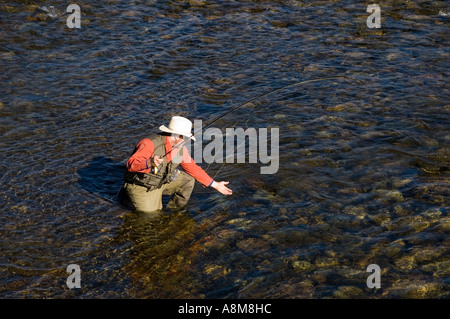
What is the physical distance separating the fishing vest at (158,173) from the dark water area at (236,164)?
54 centimetres

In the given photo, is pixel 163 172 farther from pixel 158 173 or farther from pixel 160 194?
pixel 160 194

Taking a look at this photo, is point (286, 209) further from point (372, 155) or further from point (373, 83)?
point (373, 83)

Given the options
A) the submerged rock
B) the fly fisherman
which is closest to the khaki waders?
the fly fisherman

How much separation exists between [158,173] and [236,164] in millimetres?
1860

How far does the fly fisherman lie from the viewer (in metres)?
6.68

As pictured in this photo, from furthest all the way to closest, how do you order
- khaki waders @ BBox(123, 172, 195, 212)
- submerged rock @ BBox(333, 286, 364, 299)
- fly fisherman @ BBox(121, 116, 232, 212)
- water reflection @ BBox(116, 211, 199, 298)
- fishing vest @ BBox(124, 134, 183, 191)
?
1. khaki waders @ BBox(123, 172, 195, 212)
2. fishing vest @ BBox(124, 134, 183, 191)
3. fly fisherman @ BBox(121, 116, 232, 212)
4. water reflection @ BBox(116, 211, 199, 298)
5. submerged rock @ BBox(333, 286, 364, 299)

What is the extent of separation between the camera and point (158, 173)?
698 cm

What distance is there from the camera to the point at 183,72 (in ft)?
38.2

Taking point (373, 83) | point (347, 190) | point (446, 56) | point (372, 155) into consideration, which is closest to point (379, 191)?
point (347, 190)

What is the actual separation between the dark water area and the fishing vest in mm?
542

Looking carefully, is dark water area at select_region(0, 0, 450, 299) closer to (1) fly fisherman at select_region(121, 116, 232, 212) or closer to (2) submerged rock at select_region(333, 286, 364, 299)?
(2) submerged rock at select_region(333, 286, 364, 299)

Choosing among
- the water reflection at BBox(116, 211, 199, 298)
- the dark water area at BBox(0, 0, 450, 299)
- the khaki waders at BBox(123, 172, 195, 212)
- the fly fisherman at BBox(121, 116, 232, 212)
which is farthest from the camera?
the khaki waders at BBox(123, 172, 195, 212)

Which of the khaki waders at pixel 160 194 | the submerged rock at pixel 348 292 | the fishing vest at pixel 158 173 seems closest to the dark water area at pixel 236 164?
the submerged rock at pixel 348 292
